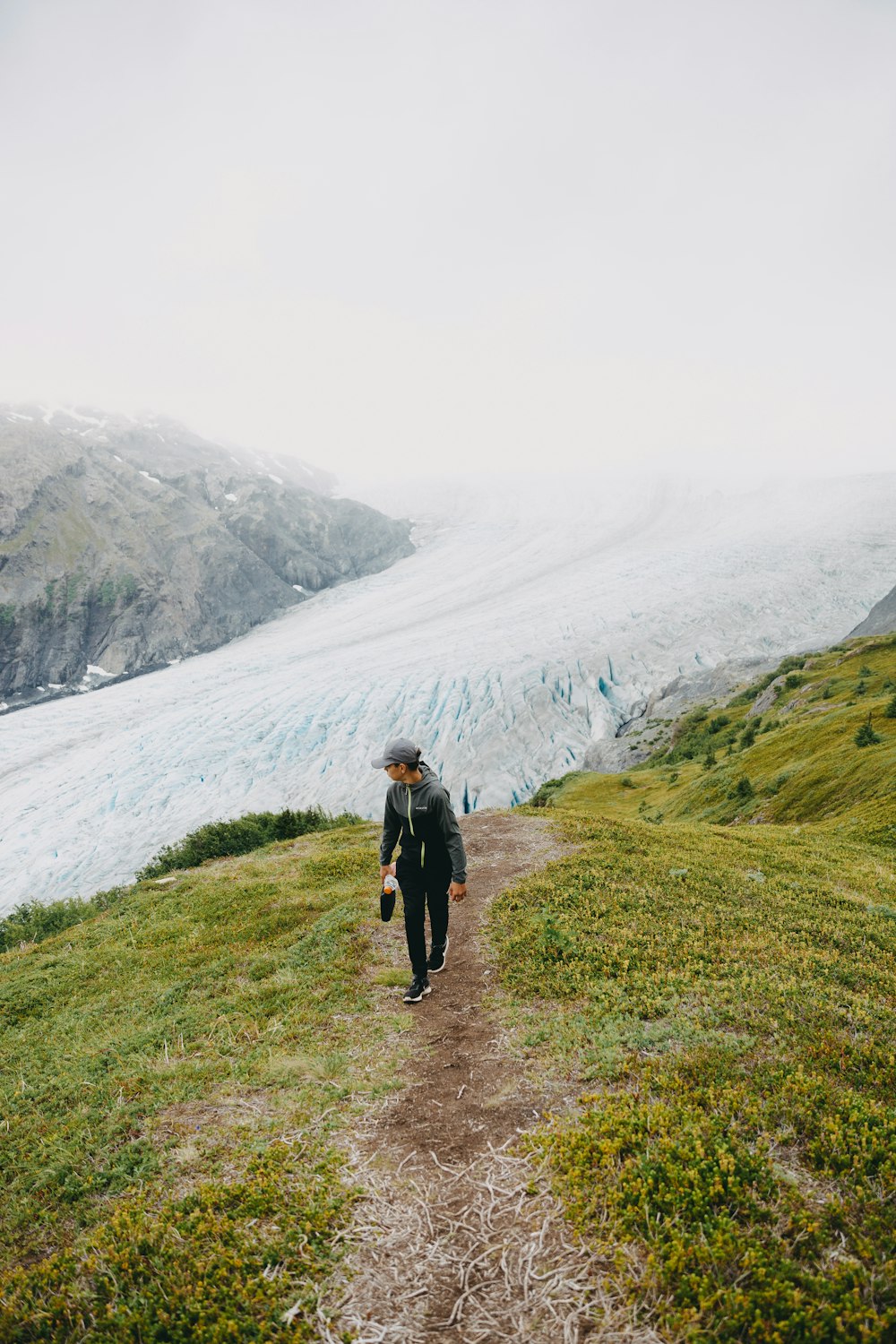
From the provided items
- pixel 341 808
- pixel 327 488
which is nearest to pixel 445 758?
pixel 341 808

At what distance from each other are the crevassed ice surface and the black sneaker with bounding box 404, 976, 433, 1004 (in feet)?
108

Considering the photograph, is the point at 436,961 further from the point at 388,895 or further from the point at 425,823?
the point at 425,823

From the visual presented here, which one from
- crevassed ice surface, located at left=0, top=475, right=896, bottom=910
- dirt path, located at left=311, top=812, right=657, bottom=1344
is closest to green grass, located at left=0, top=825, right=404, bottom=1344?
dirt path, located at left=311, top=812, right=657, bottom=1344

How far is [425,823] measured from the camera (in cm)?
855

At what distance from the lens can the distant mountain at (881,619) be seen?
51.2 metres

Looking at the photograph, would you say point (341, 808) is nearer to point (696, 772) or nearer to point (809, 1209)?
point (696, 772)

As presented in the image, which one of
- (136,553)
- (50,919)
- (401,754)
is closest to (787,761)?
(401,754)

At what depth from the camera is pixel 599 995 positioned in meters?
7.98

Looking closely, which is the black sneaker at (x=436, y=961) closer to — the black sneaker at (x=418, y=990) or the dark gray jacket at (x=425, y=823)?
the black sneaker at (x=418, y=990)

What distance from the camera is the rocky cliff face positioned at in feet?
272

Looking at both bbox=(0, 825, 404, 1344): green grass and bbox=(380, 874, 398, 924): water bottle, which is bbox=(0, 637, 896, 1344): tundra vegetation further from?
bbox=(380, 874, 398, 924): water bottle

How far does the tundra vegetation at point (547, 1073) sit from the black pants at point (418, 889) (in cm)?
100

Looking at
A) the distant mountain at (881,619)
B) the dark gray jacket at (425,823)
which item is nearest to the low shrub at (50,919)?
the dark gray jacket at (425,823)

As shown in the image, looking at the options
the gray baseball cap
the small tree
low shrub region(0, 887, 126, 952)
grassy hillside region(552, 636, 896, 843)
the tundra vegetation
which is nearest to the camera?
the tundra vegetation
